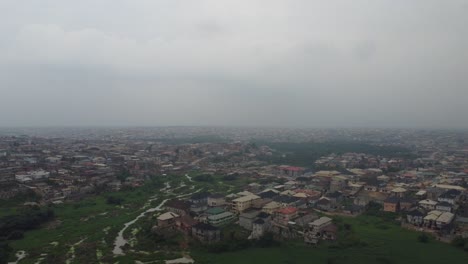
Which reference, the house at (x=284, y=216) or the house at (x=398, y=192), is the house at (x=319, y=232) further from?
the house at (x=398, y=192)

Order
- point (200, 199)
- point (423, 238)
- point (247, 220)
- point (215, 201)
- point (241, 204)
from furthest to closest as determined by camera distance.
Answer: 1. point (200, 199)
2. point (215, 201)
3. point (241, 204)
4. point (247, 220)
5. point (423, 238)

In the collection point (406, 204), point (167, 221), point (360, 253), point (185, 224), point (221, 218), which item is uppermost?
point (406, 204)

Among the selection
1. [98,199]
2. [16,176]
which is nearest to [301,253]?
[98,199]

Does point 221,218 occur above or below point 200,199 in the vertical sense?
below

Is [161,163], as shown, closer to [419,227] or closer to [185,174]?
[185,174]

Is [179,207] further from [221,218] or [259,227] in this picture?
[259,227]

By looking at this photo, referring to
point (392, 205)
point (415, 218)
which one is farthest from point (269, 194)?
point (415, 218)

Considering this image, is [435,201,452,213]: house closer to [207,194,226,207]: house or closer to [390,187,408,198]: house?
[390,187,408,198]: house
